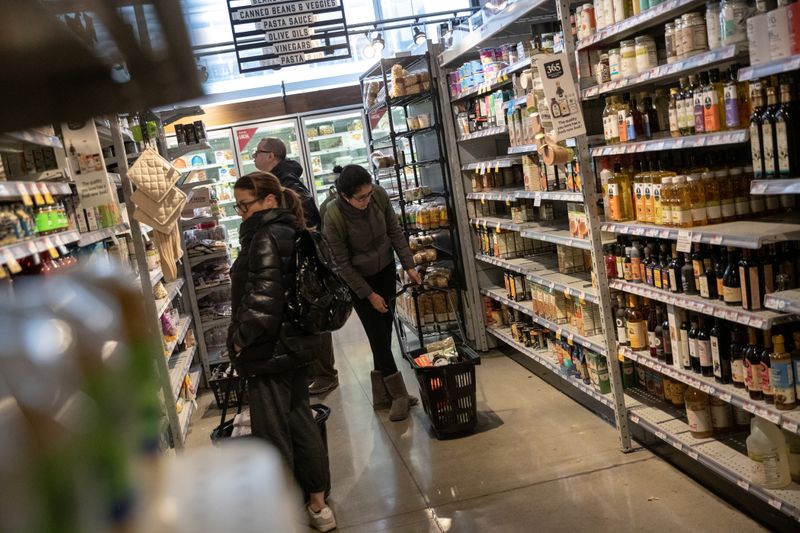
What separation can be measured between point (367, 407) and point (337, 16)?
443cm

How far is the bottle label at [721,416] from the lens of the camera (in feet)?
12.5

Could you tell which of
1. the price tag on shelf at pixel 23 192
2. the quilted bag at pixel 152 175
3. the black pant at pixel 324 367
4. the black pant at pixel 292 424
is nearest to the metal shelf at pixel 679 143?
the black pant at pixel 292 424

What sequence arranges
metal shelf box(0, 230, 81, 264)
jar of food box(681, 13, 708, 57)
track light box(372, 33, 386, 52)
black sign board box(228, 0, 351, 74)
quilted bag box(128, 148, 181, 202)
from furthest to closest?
track light box(372, 33, 386, 52) → black sign board box(228, 0, 351, 74) → quilted bag box(128, 148, 181, 202) → jar of food box(681, 13, 708, 57) → metal shelf box(0, 230, 81, 264)

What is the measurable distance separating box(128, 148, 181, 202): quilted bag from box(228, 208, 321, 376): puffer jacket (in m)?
1.15

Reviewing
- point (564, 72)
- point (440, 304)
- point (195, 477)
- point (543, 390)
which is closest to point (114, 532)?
point (195, 477)

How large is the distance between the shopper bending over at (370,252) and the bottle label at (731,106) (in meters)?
2.59

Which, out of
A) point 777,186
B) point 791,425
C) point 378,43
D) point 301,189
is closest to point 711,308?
point 791,425

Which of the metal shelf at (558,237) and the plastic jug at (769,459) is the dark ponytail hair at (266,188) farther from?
the plastic jug at (769,459)

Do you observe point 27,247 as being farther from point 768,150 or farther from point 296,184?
point 296,184

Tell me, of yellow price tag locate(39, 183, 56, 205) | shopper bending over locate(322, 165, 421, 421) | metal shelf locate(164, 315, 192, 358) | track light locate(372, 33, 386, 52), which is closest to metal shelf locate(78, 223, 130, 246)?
yellow price tag locate(39, 183, 56, 205)

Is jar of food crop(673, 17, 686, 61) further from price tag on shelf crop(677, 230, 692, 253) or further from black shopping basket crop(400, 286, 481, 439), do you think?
black shopping basket crop(400, 286, 481, 439)

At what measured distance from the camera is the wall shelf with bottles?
297 centimetres

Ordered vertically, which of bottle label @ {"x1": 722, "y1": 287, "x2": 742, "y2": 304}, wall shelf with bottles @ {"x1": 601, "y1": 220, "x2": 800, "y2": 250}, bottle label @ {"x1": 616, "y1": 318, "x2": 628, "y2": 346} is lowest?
bottle label @ {"x1": 616, "y1": 318, "x2": 628, "y2": 346}

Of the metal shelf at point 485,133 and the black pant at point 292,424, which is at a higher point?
the metal shelf at point 485,133
